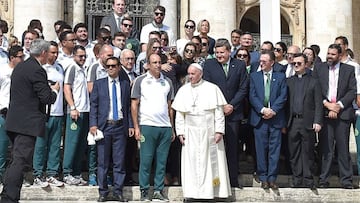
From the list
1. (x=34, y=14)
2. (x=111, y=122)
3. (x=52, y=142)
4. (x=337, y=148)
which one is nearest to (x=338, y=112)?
(x=337, y=148)

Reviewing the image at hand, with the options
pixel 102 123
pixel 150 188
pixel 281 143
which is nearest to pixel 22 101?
pixel 102 123

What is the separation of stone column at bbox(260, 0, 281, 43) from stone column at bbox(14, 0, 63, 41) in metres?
8.84

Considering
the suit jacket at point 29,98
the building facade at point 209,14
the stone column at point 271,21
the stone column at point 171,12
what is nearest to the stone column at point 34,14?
the building facade at point 209,14

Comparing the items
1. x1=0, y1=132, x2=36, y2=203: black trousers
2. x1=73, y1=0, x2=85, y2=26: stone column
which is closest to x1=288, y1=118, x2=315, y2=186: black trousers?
x1=0, y1=132, x2=36, y2=203: black trousers

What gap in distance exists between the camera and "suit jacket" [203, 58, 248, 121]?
9758mm

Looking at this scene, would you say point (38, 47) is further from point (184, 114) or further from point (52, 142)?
point (184, 114)

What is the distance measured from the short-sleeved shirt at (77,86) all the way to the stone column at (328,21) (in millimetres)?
12334

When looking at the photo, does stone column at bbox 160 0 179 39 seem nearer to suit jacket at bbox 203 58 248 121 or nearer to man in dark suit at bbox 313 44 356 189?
man in dark suit at bbox 313 44 356 189

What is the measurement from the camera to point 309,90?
32.4 ft

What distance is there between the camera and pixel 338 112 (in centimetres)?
1003

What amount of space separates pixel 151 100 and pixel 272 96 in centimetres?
174

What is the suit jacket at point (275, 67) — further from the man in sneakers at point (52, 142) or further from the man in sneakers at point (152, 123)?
the man in sneakers at point (52, 142)

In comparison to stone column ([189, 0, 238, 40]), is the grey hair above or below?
below

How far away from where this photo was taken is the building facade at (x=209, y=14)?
19.1 metres
